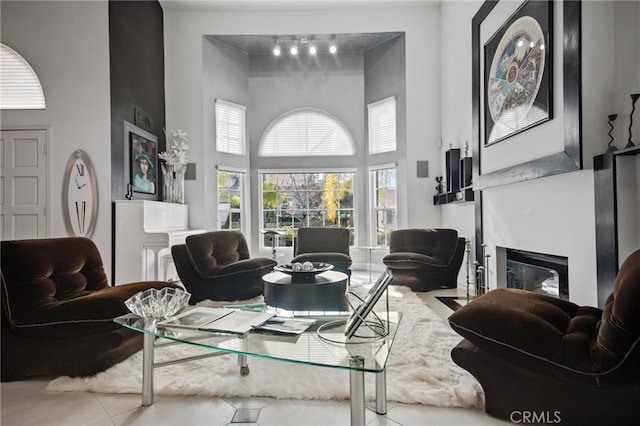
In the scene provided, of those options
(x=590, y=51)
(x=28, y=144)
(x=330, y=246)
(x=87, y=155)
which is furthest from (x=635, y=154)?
(x=28, y=144)

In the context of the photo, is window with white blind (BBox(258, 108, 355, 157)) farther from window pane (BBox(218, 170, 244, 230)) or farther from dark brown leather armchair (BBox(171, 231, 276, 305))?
dark brown leather armchair (BBox(171, 231, 276, 305))

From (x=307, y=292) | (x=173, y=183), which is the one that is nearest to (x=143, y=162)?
(x=173, y=183)

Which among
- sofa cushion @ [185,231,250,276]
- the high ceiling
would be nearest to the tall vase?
sofa cushion @ [185,231,250,276]

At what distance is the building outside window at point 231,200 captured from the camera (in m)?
6.55

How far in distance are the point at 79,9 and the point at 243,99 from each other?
284cm

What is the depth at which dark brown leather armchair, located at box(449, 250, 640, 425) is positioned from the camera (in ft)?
4.89

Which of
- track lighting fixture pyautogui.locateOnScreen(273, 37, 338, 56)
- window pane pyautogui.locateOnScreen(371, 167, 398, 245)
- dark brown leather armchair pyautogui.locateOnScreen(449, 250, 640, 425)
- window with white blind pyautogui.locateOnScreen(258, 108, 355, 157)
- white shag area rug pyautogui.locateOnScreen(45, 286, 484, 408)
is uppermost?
track lighting fixture pyautogui.locateOnScreen(273, 37, 338, 56)

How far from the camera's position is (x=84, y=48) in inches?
180

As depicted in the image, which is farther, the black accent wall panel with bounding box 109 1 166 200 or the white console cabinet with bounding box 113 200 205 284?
the black accent wall panel with bounding box 109 1 166 200

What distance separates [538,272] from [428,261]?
132 centimetres

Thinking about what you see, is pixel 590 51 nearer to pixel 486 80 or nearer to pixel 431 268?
pixel 486 80

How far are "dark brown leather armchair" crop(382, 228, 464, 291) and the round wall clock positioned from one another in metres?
3.73

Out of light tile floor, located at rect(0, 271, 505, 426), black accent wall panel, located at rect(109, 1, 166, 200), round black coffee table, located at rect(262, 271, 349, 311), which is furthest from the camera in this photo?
black accent wall panel, located at rect(109, 1, 166, 200)

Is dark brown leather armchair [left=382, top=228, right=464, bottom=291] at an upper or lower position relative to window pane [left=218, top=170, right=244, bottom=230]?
lower
